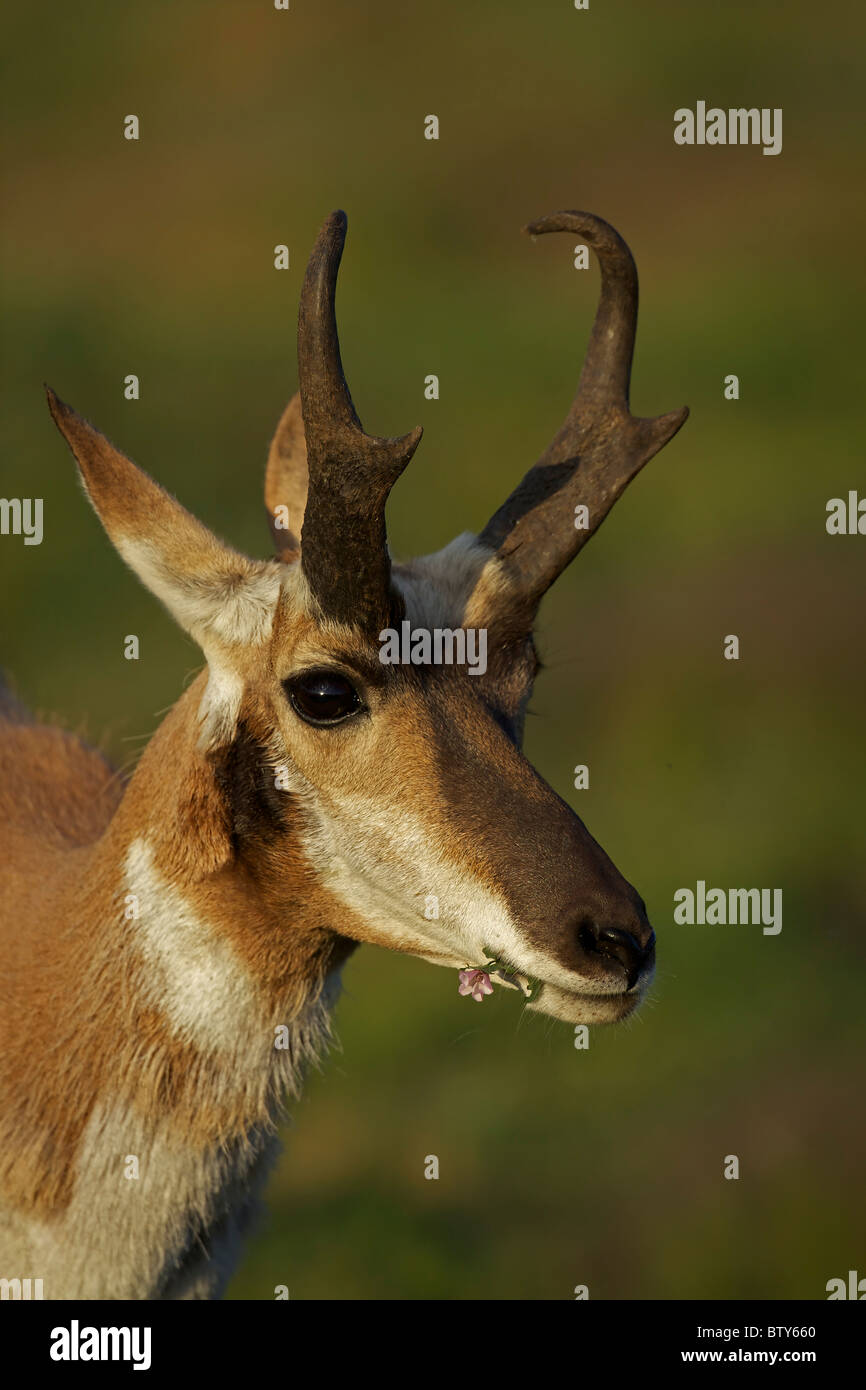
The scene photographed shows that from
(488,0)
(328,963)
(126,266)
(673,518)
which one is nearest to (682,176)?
(488,0)

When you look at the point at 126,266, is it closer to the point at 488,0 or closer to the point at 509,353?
the point at 509,353

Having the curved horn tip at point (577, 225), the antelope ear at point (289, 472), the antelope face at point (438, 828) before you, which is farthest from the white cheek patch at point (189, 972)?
the curved horn tip at point (577, 225)

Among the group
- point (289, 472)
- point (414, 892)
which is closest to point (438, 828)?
point (414, 892)

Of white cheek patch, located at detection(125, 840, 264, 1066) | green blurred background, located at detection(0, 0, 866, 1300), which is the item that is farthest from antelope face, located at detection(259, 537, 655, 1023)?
green blurred background, located at detection(0, 0, 866, 1300)

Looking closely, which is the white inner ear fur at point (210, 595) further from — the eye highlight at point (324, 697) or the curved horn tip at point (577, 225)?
the curved horn tip at point (577, 225)

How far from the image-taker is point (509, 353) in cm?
2394

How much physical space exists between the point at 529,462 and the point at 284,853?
51.2 ft

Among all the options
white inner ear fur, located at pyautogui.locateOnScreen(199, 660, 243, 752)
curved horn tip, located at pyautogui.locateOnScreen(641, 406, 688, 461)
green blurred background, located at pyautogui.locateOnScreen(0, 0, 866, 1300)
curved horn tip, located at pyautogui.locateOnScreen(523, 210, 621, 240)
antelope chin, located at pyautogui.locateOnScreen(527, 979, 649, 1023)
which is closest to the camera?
antelope chin, located at pyautogui.locateOnScreen(527, 979, 649, 1023)

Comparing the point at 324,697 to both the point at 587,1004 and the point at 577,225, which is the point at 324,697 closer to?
the point at 587,1004

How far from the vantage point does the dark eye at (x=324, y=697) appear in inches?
204

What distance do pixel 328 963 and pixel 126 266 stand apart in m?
23.9

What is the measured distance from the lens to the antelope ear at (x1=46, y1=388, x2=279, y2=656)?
17.5 ft

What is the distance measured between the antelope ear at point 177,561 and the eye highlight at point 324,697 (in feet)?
0.80

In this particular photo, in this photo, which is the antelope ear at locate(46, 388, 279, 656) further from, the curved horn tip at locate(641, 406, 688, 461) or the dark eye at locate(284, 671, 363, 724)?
the curved horn tip at locate(641, 406, 688, 461)
